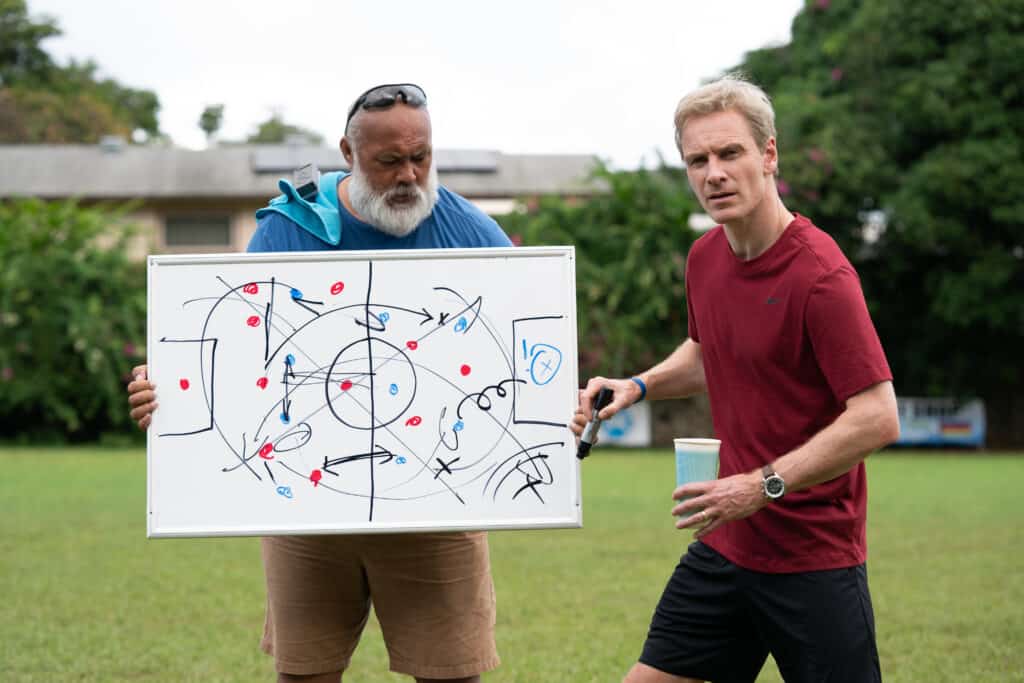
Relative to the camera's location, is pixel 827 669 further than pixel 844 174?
No

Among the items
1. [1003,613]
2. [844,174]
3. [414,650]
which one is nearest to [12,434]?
[844,174]

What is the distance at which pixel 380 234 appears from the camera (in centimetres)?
411

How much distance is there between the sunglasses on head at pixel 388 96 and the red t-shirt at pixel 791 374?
3.56 feet

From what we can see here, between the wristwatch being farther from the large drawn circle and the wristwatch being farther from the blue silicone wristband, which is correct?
the large drawn circle

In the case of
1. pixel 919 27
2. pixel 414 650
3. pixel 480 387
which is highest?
pixel 919 27

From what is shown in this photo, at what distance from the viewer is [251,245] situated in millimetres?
4227

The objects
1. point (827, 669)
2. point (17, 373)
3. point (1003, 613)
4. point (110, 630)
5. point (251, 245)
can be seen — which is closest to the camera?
point (827, 669)

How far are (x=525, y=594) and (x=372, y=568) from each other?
469 cm

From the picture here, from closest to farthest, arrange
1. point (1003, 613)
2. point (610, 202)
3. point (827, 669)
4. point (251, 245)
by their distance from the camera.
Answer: point (827, 669), point (251, 245), point (1003, 613), point (610, 202)

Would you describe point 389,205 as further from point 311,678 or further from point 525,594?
point 525,594

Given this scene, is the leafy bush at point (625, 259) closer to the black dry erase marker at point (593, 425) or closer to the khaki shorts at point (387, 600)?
the khaki shorts at point (387, 600)

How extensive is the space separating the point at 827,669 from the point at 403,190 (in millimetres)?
1879

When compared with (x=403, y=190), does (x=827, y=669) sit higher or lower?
lower

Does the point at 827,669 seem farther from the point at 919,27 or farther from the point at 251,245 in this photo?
the point at 919,27
